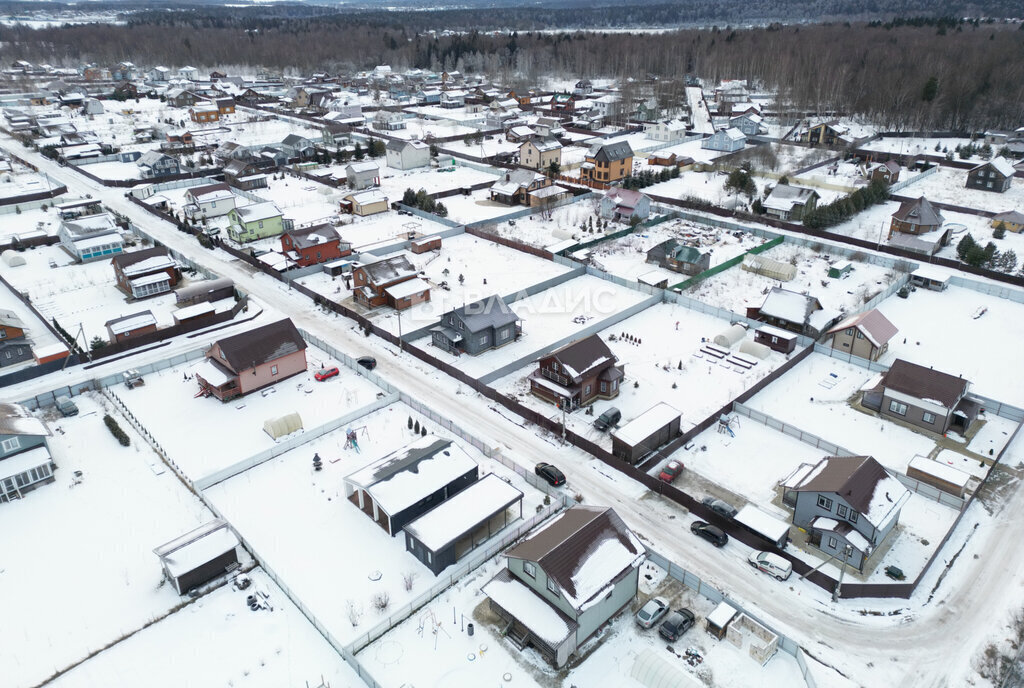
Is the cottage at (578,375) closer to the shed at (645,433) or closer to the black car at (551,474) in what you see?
the shed at (645,433)

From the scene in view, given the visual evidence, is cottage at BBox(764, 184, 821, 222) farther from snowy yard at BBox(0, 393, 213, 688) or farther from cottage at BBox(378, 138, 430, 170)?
snowy yard at BBox(0, 393, 213, 688)

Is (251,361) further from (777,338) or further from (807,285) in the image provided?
(807,285)

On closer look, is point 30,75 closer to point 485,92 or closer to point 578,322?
point 485,92

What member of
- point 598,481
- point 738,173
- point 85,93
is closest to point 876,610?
point 598,481

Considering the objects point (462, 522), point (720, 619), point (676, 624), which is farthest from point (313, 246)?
point (720, 619)

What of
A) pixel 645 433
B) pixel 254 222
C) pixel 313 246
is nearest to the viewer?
pixel 645 433
